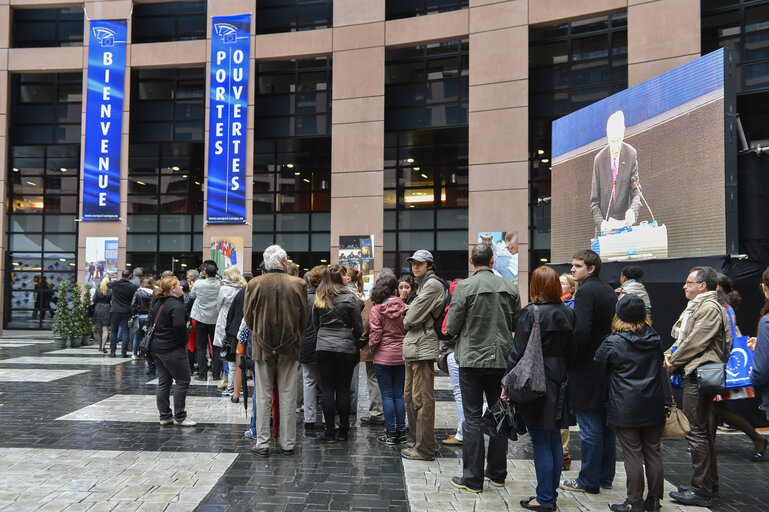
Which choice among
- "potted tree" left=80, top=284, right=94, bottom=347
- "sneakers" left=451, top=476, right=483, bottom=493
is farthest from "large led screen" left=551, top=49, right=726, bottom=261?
"potted tree" left=80, top=284, right=94, bottom=347

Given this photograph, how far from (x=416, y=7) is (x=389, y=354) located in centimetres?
1643

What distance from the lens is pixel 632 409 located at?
461cm

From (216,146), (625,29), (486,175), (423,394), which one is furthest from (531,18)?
(423,394)

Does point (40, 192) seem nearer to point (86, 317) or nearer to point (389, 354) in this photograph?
point (86, 317)

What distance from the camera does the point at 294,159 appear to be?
2252 centimetres

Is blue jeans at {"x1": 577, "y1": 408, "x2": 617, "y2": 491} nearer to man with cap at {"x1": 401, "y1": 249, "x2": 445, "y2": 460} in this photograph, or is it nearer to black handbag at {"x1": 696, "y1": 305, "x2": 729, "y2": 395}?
black handbag at {"x1": 696, "y1": 305, "x2": 729, "y2": 395}

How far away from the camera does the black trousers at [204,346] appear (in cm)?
1057

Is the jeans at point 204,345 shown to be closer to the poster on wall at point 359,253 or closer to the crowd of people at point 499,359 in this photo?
the crowd of people at point 499,359

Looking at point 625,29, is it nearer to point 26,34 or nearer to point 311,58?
point 311,58

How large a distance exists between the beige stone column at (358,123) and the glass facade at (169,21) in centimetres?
657

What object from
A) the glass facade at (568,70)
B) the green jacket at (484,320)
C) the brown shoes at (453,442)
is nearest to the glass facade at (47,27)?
the glass facade at (568,70)

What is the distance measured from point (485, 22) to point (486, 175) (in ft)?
15.8

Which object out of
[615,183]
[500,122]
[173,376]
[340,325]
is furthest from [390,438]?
[500,122]

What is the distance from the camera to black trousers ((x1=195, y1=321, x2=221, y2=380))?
34.7 ft
